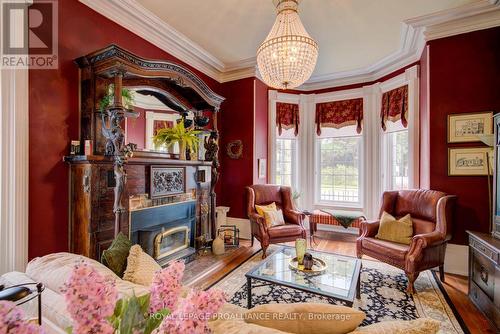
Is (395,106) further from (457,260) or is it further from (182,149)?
(182,149)

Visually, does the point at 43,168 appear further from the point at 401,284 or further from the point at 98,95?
the point at 401,284

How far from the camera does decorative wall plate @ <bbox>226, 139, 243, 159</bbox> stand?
15.1ft

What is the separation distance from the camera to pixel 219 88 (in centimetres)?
482

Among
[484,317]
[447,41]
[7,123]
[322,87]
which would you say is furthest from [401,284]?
[7,123]

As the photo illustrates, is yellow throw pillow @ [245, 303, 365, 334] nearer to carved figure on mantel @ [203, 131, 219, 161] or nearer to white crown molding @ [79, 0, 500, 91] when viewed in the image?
carved figure on mantel @ [203, 131, 219, 161]

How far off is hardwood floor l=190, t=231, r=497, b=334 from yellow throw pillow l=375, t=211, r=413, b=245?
0.64m

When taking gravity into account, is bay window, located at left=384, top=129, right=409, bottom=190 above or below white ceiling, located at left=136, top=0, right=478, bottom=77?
below

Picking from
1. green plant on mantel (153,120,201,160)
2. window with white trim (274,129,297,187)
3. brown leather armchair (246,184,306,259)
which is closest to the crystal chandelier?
green plant on mantel (153,120,201,160)

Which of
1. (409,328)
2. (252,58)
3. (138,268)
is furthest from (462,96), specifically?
(138,268)

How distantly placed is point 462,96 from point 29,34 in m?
4.93

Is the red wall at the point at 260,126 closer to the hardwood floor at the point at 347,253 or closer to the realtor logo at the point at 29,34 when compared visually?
the hardwood floor at the point at 347,253

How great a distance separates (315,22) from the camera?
3.18m

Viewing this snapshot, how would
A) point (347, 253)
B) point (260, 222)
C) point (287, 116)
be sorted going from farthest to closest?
point (287, 116)
point (347, 253)
point (260, 222)

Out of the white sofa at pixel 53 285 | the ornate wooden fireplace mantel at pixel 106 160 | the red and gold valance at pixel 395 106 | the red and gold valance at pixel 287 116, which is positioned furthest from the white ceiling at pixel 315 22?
the white sofa at pixel 53 285
